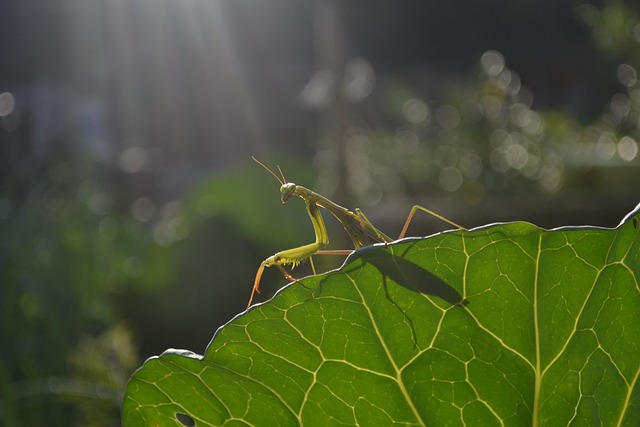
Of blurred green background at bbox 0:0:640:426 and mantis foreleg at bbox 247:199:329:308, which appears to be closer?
mantis foreleg at bbox 247:199:329:308

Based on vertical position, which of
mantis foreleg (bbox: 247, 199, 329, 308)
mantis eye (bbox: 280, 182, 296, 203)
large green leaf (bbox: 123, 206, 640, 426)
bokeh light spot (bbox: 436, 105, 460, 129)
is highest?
large green leaf (bbox: 123, 206, 640, 426)

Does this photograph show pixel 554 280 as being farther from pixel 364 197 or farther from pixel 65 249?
pixel 364 197

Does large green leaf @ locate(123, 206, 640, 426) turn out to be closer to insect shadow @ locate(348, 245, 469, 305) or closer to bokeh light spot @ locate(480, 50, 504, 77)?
insect shadow @ locate(348, 245, 469, 305)

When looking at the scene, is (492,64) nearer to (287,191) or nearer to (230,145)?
(287,191)

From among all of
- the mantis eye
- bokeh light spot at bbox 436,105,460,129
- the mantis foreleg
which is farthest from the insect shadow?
bokeh light spot at bbox 436,105,460,129

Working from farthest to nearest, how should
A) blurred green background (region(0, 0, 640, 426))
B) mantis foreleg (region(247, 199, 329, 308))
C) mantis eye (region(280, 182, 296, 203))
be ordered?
blurred green background (region(0, 0, 640, 426)), mantis eye (region(280, 182, 296, 203)), mantis foreleg (region(247, 199, 329, 308))
